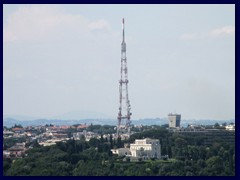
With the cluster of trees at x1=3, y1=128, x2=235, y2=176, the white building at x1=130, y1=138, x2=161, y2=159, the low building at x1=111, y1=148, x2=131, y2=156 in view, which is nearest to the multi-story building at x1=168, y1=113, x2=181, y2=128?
the white building at x1=130, y1=138, x2=161, y2=159

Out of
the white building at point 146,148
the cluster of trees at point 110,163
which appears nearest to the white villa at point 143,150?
the white building at point 146,148

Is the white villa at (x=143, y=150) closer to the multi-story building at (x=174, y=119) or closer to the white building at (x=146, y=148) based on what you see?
the white building at (x=146, y=148)

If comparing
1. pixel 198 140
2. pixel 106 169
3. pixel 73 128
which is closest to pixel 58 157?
pixel 106 169

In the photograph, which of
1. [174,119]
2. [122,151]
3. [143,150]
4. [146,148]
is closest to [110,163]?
[122,151]

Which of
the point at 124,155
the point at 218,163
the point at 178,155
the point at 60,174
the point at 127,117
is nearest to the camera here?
the point at 60,174

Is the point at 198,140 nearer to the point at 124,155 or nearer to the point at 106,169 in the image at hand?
the point at 124,155
